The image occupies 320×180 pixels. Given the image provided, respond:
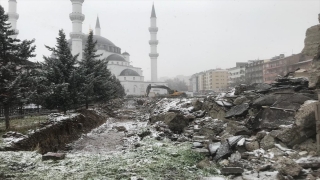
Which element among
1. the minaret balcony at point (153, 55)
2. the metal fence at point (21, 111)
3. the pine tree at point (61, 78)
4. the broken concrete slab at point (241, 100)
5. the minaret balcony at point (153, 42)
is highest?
the minaret balcony at point (153, 42)

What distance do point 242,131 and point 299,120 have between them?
1986 millimetres

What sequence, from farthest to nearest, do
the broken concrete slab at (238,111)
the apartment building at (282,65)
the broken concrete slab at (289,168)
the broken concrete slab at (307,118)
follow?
1. the apartment building at (282,65)
2. the broken concrete slab at (238,111)
3. the broken concrete slab at (307,118)
4. the broken concrete slab at (289,168)

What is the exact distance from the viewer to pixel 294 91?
10.1 metres

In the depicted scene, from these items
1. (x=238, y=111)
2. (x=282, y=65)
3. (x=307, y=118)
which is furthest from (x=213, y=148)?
(x=282, y=65)

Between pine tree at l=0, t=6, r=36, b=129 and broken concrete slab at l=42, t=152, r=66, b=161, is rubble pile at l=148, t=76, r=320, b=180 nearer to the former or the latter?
broken concrete slab at l=42, t=152, r=66, b=161

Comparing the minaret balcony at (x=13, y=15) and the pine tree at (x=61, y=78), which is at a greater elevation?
the minaret balcony at (x=13, y=15)

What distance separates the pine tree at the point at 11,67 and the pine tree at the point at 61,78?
2.67 m

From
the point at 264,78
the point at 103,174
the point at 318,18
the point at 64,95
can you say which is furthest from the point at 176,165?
the point at 264,78

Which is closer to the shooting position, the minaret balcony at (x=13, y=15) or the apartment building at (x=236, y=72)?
the minaret balcony at (x=13, y=15)

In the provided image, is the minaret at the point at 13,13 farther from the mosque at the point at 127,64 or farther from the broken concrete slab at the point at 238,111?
the broken concrete slab at the point at 238,111

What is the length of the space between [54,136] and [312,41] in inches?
402

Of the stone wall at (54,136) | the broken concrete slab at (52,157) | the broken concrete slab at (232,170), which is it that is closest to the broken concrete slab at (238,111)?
the broken concrete slab at (232,170)

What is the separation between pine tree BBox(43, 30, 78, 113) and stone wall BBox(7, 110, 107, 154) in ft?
4.52

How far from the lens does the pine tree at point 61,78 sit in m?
14.4
